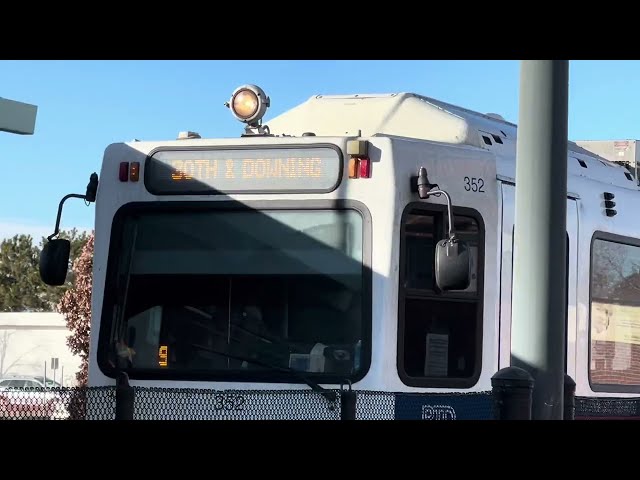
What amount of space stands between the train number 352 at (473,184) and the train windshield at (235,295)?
0.86m

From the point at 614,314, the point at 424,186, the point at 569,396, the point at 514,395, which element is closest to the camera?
the point at 514,395

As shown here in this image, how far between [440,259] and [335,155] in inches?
41.8

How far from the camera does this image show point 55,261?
7848 mm

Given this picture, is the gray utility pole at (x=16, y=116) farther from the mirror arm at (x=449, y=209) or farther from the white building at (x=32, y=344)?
the white building at (x=32, y=344)

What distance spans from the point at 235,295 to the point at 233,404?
918mm

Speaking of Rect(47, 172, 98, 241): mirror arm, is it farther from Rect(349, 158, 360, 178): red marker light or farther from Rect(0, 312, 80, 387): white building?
Rect(0, 312, 80, 387): white building

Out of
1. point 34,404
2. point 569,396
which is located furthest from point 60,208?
point 569,396

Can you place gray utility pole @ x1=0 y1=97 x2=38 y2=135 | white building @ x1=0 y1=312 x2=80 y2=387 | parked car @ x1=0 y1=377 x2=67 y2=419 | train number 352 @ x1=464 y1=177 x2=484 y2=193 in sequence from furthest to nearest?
1. white building @ x1=0 y1=312 x2=80 y2=387
2. gray utility pole @ x1=0 y1=97 x2=38 y2=135
3. train number 352 @ x1=464 y1=177 x2=484 y2=193
4. parked car @ x1=0 y1=377 x2=67 y2=419

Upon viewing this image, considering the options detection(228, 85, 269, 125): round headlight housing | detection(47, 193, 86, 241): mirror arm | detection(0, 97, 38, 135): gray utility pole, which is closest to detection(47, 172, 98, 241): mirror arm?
detection(47, 193, 86, 241): mirror arm

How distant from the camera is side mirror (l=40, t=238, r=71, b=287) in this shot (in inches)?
309

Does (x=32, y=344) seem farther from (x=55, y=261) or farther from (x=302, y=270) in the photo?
(x=302, y=270)

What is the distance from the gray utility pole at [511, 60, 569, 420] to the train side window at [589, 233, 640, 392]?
8.88 feet
